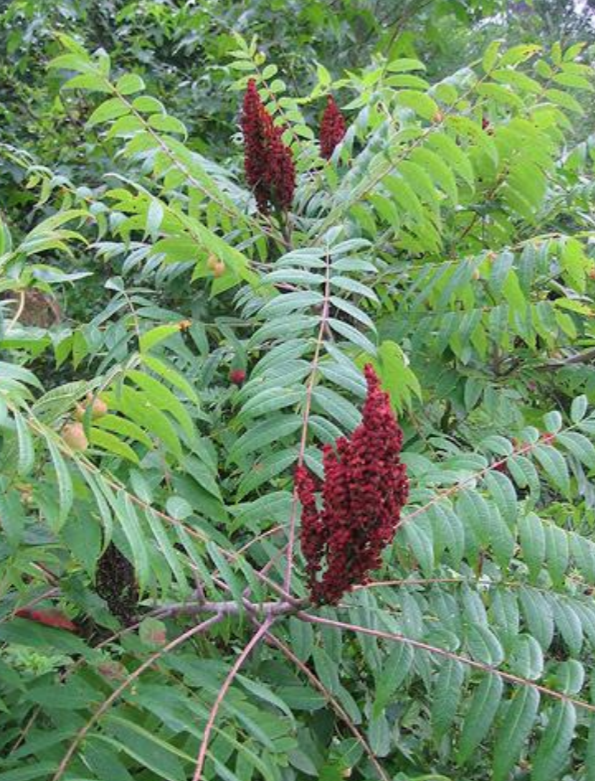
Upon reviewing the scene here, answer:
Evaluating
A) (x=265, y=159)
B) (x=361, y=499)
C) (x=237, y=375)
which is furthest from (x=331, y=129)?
(x=361, y=499)

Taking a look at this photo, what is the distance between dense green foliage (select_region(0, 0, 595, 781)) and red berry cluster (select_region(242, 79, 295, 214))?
94 mm

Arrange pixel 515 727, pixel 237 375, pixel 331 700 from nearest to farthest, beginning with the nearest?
pixel 515 727
pixel 331 700
pixel 237 375

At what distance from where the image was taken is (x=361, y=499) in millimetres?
1473

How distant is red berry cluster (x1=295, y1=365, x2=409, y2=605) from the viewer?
147 cm

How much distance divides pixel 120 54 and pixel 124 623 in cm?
476

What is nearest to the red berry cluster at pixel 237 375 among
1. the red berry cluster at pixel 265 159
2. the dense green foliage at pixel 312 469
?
the dense green foliage at pixel 312 469

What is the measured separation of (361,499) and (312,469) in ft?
1.26

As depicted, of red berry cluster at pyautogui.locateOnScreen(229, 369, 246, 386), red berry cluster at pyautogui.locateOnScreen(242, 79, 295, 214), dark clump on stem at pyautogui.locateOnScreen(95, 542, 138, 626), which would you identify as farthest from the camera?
red berry cluster at pyautogui.locateOnScreen(242, 79, 295, 214)

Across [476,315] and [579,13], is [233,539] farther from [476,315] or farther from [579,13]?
[579,13]

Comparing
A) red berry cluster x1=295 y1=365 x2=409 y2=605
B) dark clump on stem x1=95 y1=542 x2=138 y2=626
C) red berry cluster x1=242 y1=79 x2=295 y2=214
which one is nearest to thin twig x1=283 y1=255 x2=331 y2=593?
red berry cluster x1=295 y1=365 x2=409 y2=605

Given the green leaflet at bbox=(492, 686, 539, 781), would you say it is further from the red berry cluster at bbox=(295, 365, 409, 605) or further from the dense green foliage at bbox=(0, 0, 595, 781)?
the red berry cluster at bbox=(295, 365, 409, 605)

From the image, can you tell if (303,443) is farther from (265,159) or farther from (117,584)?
(265,159)

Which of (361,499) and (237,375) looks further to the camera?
(237,375)

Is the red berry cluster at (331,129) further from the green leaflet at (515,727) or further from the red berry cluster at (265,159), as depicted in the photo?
the green leaflet at (515,727)
